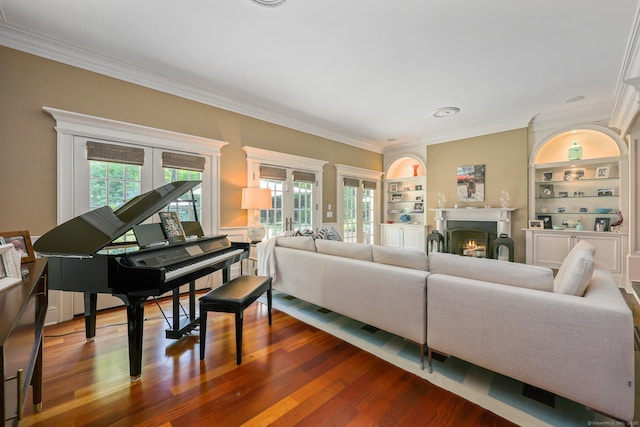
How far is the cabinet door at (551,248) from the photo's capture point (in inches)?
174

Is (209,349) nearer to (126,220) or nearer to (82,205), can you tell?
(126,220)

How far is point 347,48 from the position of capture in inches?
110

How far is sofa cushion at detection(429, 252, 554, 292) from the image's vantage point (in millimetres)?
1645

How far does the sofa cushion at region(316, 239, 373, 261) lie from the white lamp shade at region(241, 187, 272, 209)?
4.52 feet

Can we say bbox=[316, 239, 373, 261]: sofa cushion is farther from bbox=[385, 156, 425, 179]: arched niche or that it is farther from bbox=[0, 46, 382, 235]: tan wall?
bbox=[385, 156, 425, 179]: arched niche

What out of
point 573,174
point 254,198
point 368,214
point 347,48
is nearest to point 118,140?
point 254,198

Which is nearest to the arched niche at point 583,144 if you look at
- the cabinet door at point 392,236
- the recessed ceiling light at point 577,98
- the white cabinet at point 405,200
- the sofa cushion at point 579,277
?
the recessed ceiling light at point 577,98

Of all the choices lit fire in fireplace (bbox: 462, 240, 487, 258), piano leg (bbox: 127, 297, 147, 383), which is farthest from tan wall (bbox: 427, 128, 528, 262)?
piano leg (bbox: 127, 297, 147, 383)

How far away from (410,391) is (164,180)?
3.46 m

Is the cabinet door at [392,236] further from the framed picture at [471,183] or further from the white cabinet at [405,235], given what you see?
the framed picture at [471,183]

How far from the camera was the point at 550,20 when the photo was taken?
2395 millimetres

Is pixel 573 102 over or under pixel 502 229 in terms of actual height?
over

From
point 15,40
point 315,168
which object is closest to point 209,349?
point 15,40

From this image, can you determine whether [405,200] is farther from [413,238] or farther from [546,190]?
[546,190]
